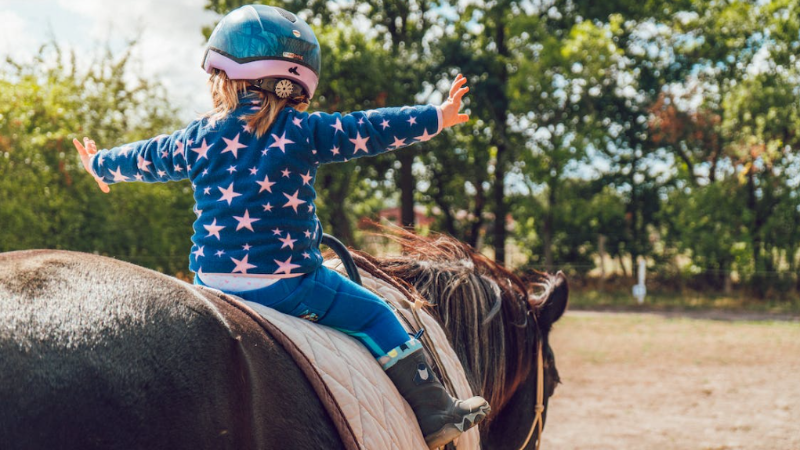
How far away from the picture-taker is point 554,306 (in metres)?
2.98

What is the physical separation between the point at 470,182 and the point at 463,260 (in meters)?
19.2

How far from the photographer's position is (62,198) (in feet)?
35.0

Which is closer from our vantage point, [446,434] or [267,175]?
[267,175]

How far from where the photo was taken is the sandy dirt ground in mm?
6180

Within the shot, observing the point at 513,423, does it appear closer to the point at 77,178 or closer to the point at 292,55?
the point at 292,55

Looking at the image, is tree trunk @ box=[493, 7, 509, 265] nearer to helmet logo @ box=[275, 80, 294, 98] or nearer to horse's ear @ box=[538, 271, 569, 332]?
horse's ear @ box=[538, 271, 569, 332]

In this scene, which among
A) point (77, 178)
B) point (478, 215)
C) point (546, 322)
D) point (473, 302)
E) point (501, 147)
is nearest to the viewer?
point (473, 302)

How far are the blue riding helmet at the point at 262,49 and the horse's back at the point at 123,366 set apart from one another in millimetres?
670

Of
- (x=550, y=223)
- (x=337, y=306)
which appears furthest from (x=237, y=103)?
(x=550, y=223)

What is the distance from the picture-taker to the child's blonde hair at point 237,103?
1.72 meters

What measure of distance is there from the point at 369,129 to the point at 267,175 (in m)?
0.30

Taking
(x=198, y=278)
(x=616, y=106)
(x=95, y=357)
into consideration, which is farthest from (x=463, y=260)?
(x=616, y=106)

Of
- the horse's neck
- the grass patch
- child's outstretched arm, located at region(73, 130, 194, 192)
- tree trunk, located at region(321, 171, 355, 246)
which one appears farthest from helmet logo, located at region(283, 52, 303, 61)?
tree trunk, located at region(321, 171, 355, 246)

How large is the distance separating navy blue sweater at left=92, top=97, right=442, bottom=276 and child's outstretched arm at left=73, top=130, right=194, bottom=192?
0.01m
